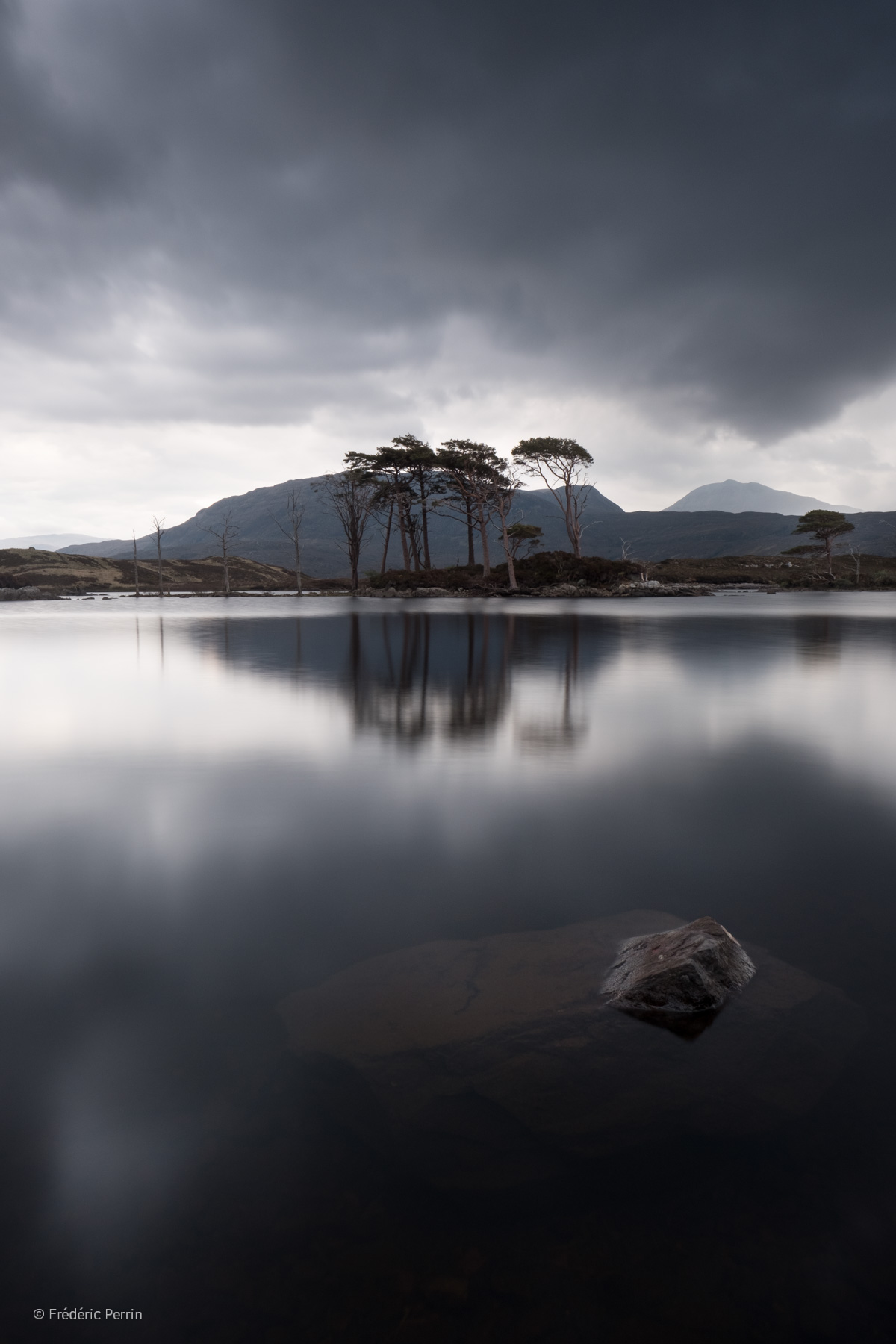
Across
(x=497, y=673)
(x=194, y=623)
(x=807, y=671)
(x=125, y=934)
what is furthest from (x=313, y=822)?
(x=194, y=623)

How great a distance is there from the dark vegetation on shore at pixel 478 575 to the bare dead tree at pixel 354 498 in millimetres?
4708

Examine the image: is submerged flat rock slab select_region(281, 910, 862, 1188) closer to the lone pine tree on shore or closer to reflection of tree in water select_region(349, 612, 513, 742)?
reflection of tree in water select_region(349, 612, 513, 742)

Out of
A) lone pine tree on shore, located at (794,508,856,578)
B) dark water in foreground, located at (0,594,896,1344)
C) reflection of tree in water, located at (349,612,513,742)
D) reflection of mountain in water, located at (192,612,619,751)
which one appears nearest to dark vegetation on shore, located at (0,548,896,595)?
lone pine tree on shore, located at (794,508,856,578)

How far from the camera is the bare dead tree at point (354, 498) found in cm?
7794

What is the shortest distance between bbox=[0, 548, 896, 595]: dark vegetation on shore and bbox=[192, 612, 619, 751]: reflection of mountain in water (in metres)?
36.8

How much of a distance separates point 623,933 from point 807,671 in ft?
52.5

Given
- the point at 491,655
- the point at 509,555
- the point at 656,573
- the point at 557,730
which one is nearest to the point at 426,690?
the point at 557,730

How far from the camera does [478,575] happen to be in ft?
255

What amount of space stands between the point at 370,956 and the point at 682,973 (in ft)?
6.19

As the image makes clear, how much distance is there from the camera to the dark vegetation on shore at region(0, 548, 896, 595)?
244 ft

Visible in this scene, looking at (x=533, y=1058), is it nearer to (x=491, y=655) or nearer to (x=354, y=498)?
(x=491, y=655)

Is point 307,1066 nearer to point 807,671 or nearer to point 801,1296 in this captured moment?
point 801,1296

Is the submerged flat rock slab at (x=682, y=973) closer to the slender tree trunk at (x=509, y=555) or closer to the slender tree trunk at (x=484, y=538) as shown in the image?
the slender tree trunk at (x=509, y=555)

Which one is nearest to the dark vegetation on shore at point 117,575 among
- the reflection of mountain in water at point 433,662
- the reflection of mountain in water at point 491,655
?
the reflection of mountain in water at point 433,662
